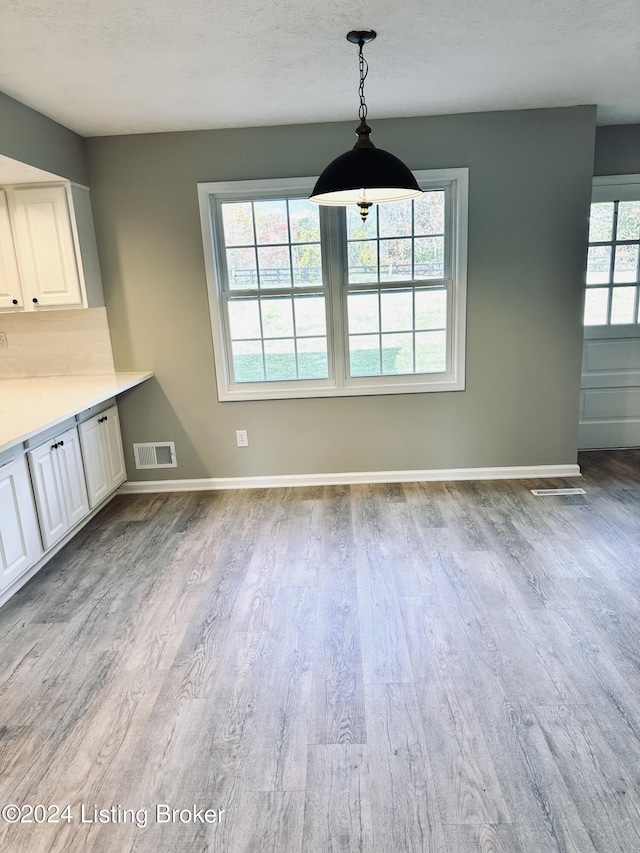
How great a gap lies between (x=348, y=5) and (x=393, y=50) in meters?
0.52

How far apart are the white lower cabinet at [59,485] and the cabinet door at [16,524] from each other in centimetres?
8

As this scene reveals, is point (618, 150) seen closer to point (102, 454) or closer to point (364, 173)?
point (364, 173)

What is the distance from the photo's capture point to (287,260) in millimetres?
3938

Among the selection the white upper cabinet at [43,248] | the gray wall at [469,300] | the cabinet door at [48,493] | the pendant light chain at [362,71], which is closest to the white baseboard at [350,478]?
the gray wall at [469,300]

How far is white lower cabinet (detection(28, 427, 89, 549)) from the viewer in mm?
3004

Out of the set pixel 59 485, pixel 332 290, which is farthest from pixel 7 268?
pixel 332 290

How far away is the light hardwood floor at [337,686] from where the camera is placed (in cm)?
161

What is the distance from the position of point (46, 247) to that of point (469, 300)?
9.53 ft

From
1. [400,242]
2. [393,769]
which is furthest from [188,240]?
[393,769]

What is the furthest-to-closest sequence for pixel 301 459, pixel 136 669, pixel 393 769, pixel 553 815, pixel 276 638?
pixel 301 459 < pixel 276 638 < pixel 136 669 < pixel 393 769 < pixel 553 815

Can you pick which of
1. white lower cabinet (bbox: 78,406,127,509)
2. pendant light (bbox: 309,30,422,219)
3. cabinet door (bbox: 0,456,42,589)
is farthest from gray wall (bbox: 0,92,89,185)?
pendant light (bbox: 309,30,422,219)

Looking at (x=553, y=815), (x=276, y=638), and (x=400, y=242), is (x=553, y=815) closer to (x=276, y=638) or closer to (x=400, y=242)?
(x=276, y=638)

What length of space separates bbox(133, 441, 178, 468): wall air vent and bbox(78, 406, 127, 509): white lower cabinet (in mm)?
128

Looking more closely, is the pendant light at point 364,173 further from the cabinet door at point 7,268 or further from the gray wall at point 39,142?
the cabinet door at point 7,268
